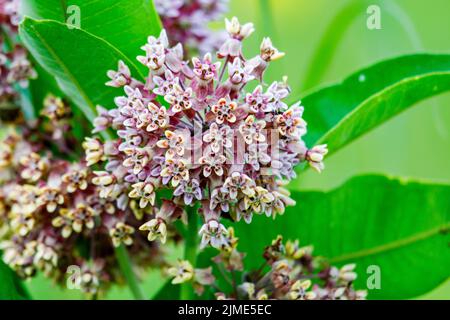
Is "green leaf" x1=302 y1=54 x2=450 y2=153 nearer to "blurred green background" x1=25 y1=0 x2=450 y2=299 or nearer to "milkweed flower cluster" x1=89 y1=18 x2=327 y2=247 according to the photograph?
"milkweed flower cluster" x1=89 y1=18 x2=327 y2=247

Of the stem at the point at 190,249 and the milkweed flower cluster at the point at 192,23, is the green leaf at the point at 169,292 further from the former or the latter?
the milkweed flower cluster at the point at 192,23

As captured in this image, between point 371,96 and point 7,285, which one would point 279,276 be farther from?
point 7,285

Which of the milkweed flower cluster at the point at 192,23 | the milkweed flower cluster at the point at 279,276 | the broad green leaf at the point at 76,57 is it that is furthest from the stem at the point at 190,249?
the milkweed flower cluster at the point at 192,23

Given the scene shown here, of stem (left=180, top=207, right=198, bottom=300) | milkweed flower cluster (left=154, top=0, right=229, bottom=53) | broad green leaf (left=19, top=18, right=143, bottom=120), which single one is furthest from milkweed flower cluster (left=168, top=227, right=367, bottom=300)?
milkweed flower cluster (left=154, top=0, right=229, bottom=53)

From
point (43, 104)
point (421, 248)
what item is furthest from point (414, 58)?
point (43, 104)

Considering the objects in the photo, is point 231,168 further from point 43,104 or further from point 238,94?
point 43,104
